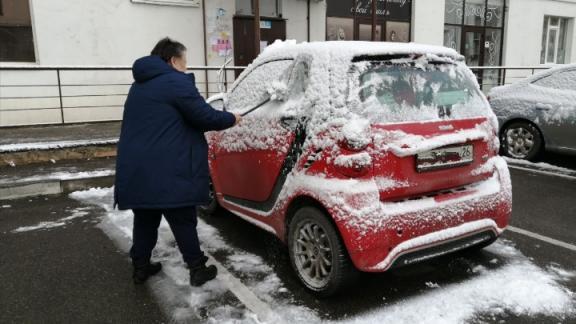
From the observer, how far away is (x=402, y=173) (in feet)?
9.86

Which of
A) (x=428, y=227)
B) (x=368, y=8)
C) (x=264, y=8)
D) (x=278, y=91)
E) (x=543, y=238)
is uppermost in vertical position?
(x=368, y=8)

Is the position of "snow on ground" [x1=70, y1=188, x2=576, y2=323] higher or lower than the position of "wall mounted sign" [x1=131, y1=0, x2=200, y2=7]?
lower

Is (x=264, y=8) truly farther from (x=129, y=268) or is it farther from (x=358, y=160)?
(x=358, y=160)

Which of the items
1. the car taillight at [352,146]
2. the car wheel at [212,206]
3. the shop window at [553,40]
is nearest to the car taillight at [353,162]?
the car taillight at [352,146]

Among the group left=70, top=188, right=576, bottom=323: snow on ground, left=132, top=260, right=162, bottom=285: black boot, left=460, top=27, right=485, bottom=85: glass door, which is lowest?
left=70, top=188, right=576, bottom=323: snow on ground

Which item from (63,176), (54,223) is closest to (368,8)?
(63,176)

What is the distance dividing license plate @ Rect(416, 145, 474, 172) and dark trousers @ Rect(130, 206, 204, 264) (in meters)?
1.60

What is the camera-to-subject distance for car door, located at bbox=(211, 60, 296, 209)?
3528mm

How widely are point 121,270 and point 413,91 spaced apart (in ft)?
8.45

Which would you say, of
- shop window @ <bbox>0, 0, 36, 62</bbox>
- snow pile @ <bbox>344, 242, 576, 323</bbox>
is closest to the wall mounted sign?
shop window @ <bbox>0, 0, 36, 62</bbox>

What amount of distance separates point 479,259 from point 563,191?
280cm

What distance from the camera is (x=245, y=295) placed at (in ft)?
10.8

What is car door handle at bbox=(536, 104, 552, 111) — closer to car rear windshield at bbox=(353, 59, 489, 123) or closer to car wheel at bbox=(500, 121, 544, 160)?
car wheel at bbox=(500, 121, 544, 160)

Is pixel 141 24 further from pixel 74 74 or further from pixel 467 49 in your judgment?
pixel 467 49
